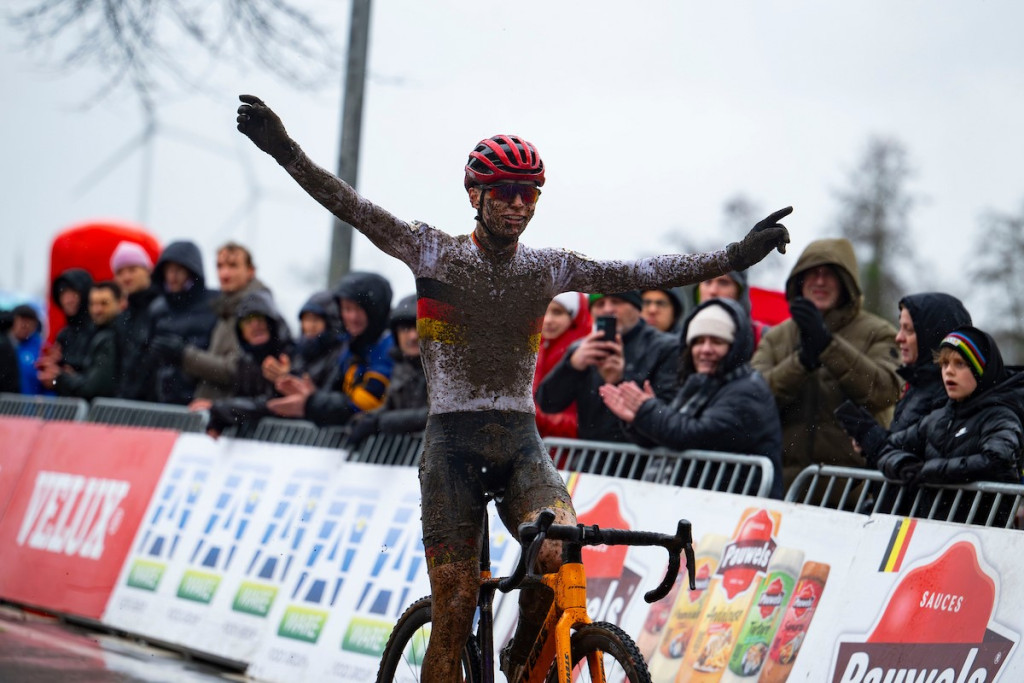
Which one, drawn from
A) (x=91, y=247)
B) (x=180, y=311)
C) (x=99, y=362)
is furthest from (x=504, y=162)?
(x=91, y=247)

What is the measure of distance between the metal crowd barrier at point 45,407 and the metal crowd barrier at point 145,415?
124 mm

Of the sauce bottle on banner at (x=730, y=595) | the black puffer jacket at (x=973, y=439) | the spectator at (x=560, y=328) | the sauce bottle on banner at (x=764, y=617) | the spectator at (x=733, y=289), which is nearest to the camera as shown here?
the black puffer jacket at (x=973, y=439)

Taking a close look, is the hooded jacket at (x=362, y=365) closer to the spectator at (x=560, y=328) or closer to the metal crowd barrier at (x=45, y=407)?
the spectator at (x=560, y=328)

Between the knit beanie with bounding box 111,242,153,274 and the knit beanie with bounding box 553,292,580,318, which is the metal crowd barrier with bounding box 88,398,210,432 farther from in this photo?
the knit beanie with bounding box 553,292,580,318

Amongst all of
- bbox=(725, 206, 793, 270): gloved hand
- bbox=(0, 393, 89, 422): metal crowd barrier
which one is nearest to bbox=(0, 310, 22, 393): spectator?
bbox=(0, 393, 89, 422): metal crowd barrier

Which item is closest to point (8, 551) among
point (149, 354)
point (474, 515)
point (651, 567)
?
point (149, 354)

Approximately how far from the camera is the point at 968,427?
6.60 meters

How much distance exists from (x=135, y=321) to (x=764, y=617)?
26.9 feet

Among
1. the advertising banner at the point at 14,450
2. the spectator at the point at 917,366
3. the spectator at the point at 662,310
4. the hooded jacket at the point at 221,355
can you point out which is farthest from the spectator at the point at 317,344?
the spectator at the point at 917,366

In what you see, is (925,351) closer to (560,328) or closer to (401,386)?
(560,328)

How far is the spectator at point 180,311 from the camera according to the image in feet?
40.9

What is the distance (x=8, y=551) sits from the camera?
1238cm

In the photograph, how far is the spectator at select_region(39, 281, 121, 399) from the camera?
13.3 m

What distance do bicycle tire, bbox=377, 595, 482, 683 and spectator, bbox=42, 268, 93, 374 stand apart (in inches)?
324
